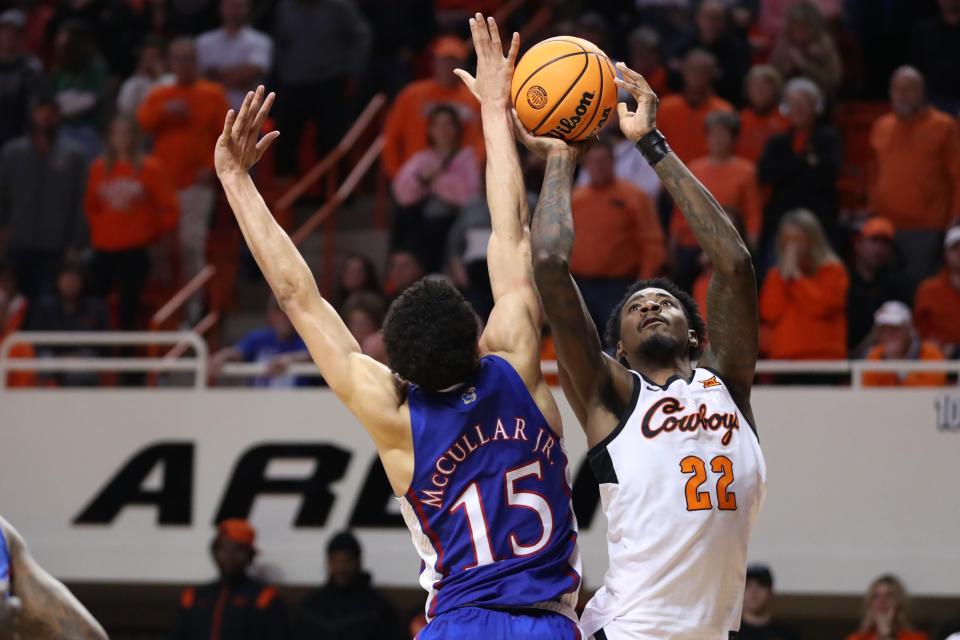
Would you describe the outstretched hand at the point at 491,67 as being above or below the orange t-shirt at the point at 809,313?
above

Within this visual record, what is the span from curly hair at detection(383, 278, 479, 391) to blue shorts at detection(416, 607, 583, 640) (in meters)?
0.68

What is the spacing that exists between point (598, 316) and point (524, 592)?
18.5ft

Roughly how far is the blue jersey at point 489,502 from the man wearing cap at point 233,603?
5547 mm

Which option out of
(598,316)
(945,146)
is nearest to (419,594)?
(598,316)

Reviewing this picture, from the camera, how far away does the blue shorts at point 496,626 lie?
4934 millimetres

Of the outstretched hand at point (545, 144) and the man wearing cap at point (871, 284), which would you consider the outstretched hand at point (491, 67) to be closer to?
the outstretched hand at point (545, 144)

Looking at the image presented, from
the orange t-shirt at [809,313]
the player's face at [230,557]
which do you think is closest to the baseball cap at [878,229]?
the orange t-shirt at [809,313]

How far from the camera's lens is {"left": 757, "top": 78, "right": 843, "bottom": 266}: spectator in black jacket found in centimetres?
1088

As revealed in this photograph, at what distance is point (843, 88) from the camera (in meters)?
13.8

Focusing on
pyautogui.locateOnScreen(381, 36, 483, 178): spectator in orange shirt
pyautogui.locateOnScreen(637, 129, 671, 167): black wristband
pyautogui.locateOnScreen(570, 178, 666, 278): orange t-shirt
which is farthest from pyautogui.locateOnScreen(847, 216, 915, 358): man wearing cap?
pyautogui.locateOnScreen(637, 129, 671, 167): black wristband

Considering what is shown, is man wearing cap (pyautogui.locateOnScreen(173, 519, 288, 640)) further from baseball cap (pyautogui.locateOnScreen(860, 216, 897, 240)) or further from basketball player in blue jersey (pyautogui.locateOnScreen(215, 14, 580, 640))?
basketball player in blue jersey (pyautogui.locateOnScreen(215, 14, 580, 640))

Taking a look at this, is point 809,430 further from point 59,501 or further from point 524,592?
point 524,592

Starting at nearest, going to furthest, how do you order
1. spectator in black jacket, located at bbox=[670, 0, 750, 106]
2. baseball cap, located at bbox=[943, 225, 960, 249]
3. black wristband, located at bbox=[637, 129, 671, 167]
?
black wristband, located at bbox=[637, 129, 671, 167], baseball cap, located at bbox=[943, 225, 960, 249], spectator in black jacket, located at bbox=[670, 0, 750, 106]

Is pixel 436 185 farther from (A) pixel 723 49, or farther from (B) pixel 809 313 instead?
(B) pixel 809 313
